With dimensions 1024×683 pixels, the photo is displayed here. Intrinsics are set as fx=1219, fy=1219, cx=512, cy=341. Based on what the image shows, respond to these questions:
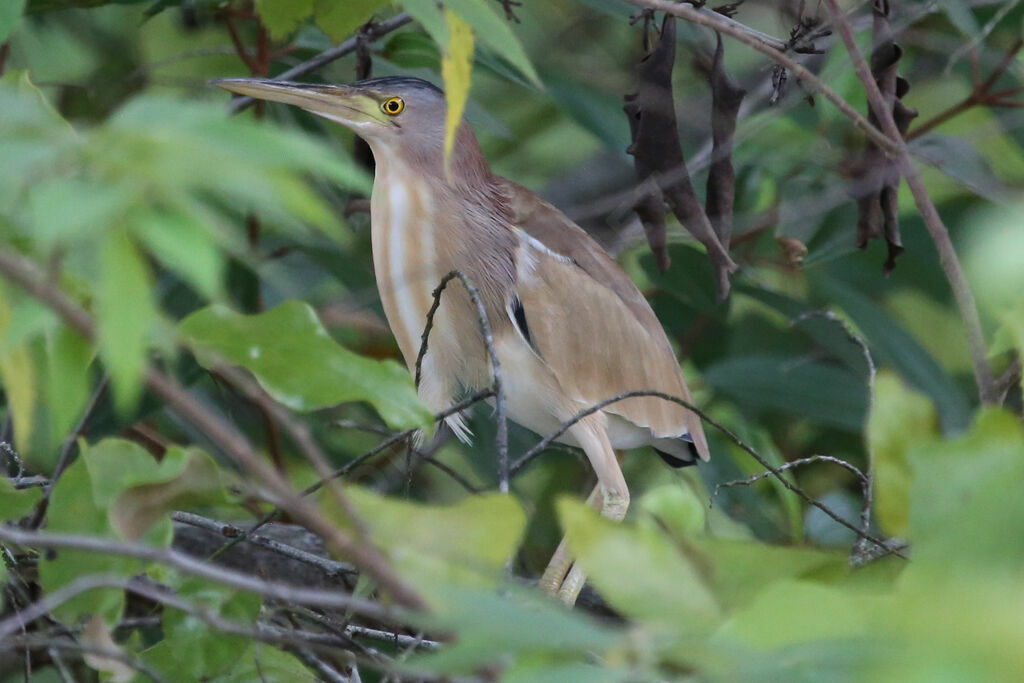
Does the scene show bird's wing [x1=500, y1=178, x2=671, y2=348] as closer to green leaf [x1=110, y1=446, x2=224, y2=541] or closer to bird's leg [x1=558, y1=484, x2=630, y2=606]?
bird's leg [x1=558, y1=484, x2=630, y2=606]

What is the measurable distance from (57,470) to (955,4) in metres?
1.06

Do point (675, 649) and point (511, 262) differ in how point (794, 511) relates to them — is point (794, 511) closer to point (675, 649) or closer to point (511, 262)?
point (511, 262)

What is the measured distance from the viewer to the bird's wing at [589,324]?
1.55 m

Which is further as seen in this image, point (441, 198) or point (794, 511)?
point (794, 511)

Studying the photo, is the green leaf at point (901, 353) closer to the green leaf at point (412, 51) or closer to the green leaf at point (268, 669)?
the green leaf at point (412, 51)

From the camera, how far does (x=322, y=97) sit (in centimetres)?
142

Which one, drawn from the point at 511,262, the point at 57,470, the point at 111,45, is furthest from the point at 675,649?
the point at 111,45

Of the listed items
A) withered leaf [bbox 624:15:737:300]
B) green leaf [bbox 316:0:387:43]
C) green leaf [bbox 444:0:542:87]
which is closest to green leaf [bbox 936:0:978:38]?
withered leaf [bbox 624:15:737:300]

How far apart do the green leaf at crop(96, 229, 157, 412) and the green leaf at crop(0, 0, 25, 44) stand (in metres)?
0.56

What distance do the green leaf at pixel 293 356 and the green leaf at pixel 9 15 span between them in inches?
14.8

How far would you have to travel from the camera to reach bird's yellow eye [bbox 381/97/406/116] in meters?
1.49

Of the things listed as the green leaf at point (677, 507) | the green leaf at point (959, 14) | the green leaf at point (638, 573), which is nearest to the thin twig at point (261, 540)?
the green leaf at point (677, 507)

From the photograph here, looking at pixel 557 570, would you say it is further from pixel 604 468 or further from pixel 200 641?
pixel 200 641

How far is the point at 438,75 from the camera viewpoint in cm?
164
